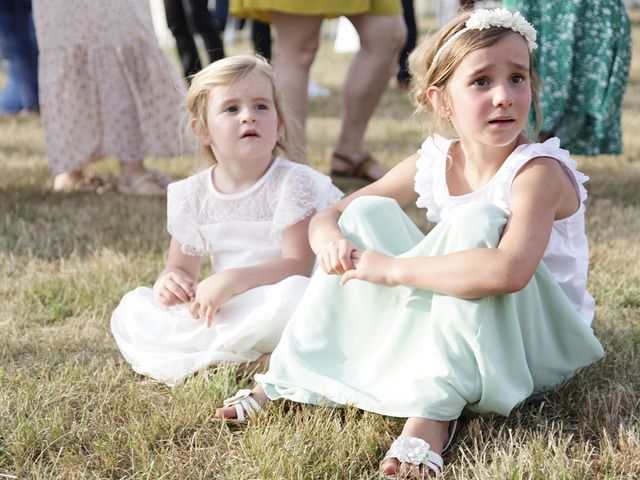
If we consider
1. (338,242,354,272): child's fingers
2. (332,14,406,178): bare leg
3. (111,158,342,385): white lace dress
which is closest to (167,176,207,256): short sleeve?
(111,158,342,385): white lace dress

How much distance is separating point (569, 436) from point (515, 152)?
612 millimetres

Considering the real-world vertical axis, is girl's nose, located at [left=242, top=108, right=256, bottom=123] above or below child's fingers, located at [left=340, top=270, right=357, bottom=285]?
above

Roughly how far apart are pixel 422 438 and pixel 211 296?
685mm

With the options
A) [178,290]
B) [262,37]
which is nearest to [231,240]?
[178,290]

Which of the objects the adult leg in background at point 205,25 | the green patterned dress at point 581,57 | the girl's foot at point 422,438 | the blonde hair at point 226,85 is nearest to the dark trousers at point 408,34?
the adult leg in background at point 205,25

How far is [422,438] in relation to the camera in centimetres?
183

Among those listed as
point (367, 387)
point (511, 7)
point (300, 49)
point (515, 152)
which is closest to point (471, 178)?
point (515, 152)

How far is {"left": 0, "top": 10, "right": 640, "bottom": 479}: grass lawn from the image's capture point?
70.8 inches

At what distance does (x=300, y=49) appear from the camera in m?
4.05

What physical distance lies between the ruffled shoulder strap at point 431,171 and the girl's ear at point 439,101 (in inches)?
3.1

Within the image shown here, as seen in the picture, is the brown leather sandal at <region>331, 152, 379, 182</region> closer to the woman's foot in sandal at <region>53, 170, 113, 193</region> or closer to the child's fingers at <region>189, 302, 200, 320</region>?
the woman's foot in sandal at <region>53, 170, 113, 193</region>

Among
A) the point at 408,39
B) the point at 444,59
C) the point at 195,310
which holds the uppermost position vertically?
the point at 444,59

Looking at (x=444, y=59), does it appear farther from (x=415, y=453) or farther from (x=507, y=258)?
(x=415, y=453)


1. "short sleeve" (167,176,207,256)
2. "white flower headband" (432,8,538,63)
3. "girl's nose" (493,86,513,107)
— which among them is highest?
"white flower headband" (432,8,538,63)
